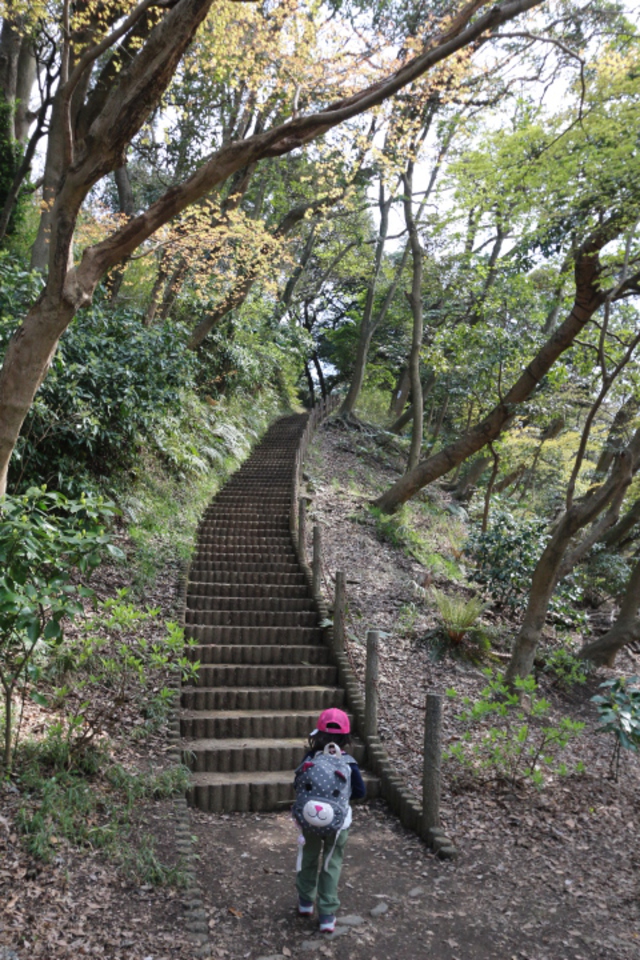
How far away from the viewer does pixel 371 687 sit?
6438 mm

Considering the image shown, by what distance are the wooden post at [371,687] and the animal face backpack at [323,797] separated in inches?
96.7

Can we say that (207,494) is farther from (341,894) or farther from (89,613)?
(341,894)

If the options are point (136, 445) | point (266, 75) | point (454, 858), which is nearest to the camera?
point (454, 858)

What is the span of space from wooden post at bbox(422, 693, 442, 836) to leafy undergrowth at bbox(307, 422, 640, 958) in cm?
28

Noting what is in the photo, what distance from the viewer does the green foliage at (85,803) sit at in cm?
387

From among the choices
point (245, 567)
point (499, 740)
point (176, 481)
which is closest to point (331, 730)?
point (499, 740)

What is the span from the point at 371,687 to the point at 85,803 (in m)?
3.00

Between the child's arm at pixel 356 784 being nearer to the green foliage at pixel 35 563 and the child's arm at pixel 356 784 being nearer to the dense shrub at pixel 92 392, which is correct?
the green foliage at pixel 35 563

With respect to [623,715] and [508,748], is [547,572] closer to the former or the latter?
[508,748]

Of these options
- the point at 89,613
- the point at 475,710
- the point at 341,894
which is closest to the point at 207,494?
the point at 89,613

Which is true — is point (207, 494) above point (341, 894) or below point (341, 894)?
above

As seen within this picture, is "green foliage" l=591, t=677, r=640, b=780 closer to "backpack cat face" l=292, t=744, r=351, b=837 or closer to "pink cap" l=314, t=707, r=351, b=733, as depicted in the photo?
"pink cap" l=314, t=707, r=351, b=733

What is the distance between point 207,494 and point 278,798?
8.37 meters

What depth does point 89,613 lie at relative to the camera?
23.2 ft
